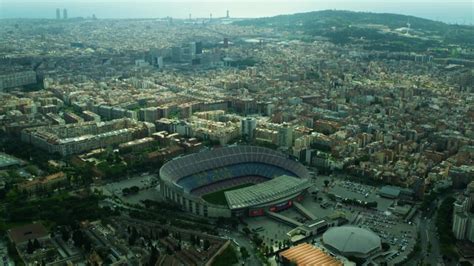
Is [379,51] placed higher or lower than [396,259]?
higher

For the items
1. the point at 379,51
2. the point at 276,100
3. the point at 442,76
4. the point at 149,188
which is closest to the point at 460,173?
the point at 149,188

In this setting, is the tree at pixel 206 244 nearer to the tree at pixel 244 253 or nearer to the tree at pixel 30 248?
the tree at pixel 244 253

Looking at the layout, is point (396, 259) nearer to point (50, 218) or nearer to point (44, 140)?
point (50, 218)

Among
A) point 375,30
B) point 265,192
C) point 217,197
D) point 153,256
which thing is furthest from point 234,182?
point 375,30

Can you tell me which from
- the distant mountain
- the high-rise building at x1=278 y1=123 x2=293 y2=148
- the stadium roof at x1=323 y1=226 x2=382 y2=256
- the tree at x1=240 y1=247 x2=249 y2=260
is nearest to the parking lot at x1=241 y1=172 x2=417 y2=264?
the stadium roof at x1=323 y1=226 x2=382 y2=256

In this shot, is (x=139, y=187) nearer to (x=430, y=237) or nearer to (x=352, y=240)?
(x=352, y=240)

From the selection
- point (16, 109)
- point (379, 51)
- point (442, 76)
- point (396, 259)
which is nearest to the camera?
point (396, 259)

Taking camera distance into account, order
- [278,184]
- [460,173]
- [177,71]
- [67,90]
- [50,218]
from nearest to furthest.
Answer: [50,218] → [278,184] → [460,173] → [67,90] → [177,71]
